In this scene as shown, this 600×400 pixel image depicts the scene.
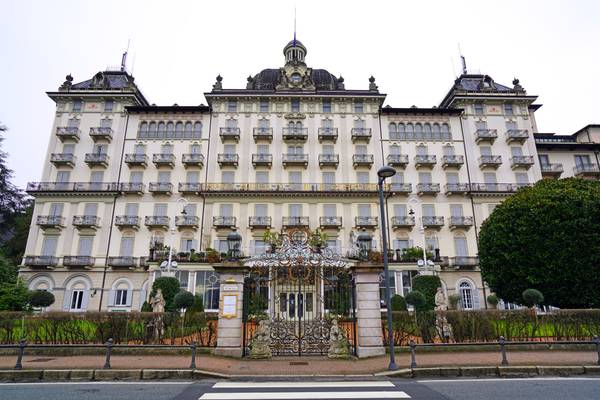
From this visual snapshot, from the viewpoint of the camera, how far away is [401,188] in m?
37.2

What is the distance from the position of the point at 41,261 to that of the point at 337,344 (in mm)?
33757

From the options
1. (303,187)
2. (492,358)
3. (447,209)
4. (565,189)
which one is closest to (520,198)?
(565,189)

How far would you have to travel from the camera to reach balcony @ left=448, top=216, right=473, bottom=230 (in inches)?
1412

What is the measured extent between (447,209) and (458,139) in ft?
28.0

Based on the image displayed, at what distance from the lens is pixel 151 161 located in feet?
125

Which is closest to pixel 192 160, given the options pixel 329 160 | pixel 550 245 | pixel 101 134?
pixel 101 134

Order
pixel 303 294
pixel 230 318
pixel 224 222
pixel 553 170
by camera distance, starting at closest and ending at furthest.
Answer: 1. pixel 230 318
2. pixel 303 294
3. pixel 224 222
4. pixel 553 170

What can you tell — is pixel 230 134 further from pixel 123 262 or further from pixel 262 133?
pixel 123 262

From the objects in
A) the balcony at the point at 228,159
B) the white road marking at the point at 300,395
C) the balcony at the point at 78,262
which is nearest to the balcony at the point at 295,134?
the balcony at the point at 228,159

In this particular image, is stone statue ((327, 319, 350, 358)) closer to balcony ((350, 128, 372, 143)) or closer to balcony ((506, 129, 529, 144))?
balcony ((350, 128, 372, 143))

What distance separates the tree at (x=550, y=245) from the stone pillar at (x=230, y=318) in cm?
1845

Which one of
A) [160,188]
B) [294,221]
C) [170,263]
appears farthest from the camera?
[160,188]

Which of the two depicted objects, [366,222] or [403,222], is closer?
[366,222]

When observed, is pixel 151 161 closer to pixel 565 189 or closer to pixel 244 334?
pixel 244 334
